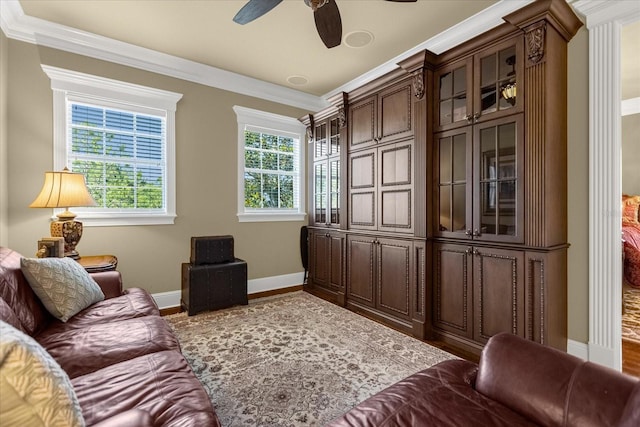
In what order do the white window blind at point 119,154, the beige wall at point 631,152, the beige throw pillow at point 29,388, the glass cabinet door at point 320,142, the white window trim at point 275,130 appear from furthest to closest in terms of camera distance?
the beige wall at point 631,152 < the glass cabinet door at point 320,142 < the white window trim at point 275,130 < the white window blind at point 119,154 < the beige throw pillow at point 29,388

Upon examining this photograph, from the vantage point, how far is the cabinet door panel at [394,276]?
3.02m

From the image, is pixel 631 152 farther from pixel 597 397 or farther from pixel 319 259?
pixel 597 397

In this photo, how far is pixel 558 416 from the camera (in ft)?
3.46

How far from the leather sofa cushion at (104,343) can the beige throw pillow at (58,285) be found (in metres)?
0.19

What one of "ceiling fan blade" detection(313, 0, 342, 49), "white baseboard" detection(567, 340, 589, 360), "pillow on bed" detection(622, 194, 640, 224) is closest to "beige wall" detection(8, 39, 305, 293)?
"ceiling fan blade" detection(313, 0, 342, 49)

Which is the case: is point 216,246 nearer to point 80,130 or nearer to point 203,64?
point 80,130

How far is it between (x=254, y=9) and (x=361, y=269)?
2692 mm

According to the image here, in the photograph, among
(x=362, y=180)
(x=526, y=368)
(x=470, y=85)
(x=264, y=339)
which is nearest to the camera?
(x=526, y=368)

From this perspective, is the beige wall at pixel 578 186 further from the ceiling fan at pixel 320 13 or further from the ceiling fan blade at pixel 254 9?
the ceiling fan blade at pixel 254 9

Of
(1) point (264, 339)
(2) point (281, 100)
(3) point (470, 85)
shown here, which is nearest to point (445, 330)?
(1) point (264, 339)

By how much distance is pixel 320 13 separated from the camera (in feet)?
7.02

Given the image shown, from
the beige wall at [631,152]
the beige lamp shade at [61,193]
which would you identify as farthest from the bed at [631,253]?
the beige lamp shade at [61,193]

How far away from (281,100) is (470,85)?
106 inches

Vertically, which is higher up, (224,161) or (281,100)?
(281,100)
